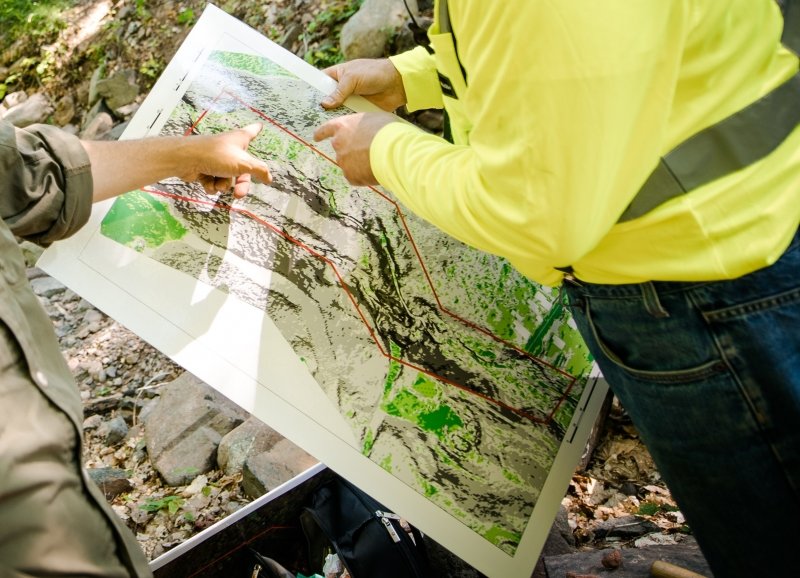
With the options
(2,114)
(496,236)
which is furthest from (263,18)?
(496,236)

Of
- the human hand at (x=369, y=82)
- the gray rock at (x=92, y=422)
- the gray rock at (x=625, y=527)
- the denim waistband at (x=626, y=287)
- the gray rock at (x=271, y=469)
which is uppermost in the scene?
the human hand at (x=369, y=82)

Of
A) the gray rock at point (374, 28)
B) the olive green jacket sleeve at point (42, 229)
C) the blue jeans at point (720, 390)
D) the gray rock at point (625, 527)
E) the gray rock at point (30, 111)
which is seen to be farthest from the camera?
the gray rock at point (30, 111)

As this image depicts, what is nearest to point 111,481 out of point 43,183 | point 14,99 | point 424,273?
point 43,183

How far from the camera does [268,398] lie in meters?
1.39

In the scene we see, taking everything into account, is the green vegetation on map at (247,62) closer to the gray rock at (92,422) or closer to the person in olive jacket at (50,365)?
the person in olive jacket at (50,365)

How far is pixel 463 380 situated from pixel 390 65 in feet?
2.73

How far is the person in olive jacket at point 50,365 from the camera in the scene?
3.28 feet

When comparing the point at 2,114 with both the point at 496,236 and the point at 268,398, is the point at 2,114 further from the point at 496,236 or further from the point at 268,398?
the point at 496,236

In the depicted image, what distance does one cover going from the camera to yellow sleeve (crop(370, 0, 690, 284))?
0.65 metres

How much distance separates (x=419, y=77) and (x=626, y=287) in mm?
897

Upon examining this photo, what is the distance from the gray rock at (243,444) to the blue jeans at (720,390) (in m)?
1.48

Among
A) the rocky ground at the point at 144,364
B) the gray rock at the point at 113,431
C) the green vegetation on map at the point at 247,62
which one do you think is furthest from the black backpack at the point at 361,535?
Answer: the green vegetation on map at the point at 247,62

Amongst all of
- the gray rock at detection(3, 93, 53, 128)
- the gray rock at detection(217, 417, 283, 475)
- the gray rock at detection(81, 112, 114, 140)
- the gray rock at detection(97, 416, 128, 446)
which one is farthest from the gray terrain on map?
the gray rock at detection(3, 93, 53, 128)

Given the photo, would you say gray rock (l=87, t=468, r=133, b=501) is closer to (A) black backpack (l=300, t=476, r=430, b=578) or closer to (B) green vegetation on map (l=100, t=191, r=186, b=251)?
(A) black backpack (l=300, t=476, r=430, b=578)
